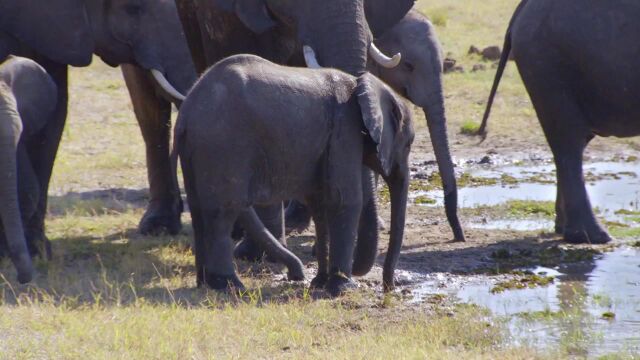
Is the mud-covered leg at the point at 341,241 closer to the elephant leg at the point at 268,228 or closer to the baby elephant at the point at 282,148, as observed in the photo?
the baby elephant at the point at 282,148

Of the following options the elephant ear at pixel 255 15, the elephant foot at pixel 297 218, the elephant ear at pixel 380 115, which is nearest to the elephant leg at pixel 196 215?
the elephant ear at pixel 380 115

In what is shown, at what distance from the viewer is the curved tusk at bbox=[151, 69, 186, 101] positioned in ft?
32.7

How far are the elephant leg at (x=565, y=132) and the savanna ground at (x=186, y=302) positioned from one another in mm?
399

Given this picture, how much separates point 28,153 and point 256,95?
231 cm

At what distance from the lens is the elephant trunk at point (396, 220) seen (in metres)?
Answer: 8.31

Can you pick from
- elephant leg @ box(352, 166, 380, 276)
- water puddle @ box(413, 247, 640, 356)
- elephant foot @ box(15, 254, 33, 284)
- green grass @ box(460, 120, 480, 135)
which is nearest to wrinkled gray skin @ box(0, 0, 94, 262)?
elephant foot @ box(15, 254, 33, 284)

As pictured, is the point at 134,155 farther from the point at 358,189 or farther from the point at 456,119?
the point at 358,189

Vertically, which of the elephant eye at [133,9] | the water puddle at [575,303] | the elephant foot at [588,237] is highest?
the elephant eye at [133,9]

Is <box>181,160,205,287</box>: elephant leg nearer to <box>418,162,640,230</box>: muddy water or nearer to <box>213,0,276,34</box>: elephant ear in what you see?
<box>213,0,276,34</box>: elephant ear

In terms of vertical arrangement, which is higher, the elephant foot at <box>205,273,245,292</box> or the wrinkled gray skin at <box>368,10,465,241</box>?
the wrinkled gray skin at <box>368,10,465,241</box>

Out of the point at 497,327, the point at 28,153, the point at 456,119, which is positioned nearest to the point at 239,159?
the point at 497,327

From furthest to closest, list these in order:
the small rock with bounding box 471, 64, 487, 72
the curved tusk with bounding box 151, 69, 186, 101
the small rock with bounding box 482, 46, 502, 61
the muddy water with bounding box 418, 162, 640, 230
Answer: the small rock with bounding box 482, 46, 502, 61
the small rock with bounding box 471, 64, 487, 72
the muddy water with bounding box 418, 162, 640, 230
the curved tusk with bounding box 151, 69, 186, 101

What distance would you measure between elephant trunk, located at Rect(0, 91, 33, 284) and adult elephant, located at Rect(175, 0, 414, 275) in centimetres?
162

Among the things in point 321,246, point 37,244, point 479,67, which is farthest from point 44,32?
point 479,67
